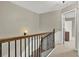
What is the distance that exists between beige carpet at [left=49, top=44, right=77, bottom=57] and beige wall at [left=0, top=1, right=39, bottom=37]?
540 millimetres

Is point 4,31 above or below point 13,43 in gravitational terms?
above

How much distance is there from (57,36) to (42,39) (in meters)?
0.29

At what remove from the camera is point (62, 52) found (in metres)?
2.20

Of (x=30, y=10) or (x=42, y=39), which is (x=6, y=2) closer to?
(x=30, y=10)

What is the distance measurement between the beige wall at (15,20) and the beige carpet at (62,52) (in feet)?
1.77

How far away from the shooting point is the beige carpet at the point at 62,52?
7.04 feet

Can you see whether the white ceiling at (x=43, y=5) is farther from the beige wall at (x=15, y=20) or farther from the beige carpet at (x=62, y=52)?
the beige carpet at (x=62, y=52)

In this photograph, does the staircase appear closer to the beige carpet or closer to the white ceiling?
the beige carpet

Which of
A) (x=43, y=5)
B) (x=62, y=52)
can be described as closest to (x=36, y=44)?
(x=62, y=52)

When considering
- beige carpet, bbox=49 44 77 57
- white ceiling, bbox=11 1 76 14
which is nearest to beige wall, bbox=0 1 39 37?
white ceiling, bbox=11 1 76 14

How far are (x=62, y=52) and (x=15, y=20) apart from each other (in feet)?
3.46

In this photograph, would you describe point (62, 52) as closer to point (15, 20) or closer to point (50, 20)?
point (50, 20)

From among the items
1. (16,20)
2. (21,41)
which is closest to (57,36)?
(21,41)

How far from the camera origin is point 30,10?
210 cm
